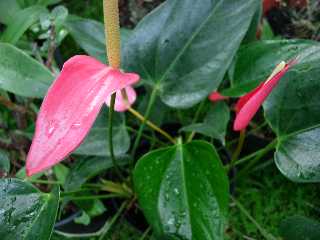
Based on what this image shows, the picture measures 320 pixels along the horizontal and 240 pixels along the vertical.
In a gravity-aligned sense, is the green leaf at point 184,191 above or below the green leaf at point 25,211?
below

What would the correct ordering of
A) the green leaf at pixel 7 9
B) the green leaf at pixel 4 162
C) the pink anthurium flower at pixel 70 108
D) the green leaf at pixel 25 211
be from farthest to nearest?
the green leaf at pixel 7 9 < the green leaf at pixel 4 162 < the green leaf at pixel 25 211 < the pink anthurium flower at pixel 70 108

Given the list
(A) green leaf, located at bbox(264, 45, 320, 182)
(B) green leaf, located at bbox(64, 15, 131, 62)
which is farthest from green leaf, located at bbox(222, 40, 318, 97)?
(B) green leaf, located at bbox(64, 15, 131, 62)

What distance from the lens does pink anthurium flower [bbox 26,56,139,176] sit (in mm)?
467

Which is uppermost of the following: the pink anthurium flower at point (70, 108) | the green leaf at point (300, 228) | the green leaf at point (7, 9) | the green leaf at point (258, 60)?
the pink anthurium flower at point (70, 108)

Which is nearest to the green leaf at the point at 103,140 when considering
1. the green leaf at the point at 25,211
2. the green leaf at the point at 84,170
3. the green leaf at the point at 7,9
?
the green leaf at the point at 84,170

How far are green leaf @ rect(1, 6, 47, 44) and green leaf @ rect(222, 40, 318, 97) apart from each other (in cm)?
45

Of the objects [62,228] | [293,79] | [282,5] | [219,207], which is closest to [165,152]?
[219,207]

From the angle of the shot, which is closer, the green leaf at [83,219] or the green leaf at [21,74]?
the green leaf at [21,74]

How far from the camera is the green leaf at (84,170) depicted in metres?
0.81

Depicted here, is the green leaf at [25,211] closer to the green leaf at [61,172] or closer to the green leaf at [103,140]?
the green leaf at [103,140]

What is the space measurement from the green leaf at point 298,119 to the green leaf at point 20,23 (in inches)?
20.6

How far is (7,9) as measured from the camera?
3.53ft

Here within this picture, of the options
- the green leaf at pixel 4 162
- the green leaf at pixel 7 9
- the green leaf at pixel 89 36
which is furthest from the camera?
the green leaf at pixel 7 9

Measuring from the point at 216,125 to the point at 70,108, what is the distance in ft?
1.23
